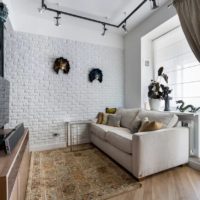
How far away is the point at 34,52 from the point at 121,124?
2328 millimetres

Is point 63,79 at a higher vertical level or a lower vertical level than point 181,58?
lower

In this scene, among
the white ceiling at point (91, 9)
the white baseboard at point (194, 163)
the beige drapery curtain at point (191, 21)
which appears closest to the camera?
the beige drapery curtain at point (191, 21)

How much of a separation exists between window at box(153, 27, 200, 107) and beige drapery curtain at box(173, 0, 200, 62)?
0.84m

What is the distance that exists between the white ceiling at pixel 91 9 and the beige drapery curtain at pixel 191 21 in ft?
2.59

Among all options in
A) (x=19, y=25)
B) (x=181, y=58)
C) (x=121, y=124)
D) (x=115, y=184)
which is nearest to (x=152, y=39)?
(x=181, y=58)

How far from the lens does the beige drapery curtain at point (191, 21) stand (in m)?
1.85

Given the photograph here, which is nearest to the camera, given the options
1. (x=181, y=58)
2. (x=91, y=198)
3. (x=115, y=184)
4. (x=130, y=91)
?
(x=91, y=198)

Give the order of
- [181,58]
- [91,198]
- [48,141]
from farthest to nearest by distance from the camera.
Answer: [48,141]
[181,58]
[91,198]

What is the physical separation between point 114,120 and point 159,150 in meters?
1.26

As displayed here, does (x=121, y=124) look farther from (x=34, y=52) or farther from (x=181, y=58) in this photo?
(x=34, y=52)

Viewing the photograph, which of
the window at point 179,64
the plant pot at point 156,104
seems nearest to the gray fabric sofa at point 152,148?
the plant pot at point 156,104

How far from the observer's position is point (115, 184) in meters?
1.85

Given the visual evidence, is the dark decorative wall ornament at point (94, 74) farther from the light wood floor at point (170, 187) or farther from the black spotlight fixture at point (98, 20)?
the light wood floor at point (170, 187)

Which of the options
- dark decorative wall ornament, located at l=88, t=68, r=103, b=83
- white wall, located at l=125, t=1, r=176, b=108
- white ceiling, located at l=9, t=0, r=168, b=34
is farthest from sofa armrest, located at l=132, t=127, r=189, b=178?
white ceiling, located at l=9, t=0, r=168, b=34
